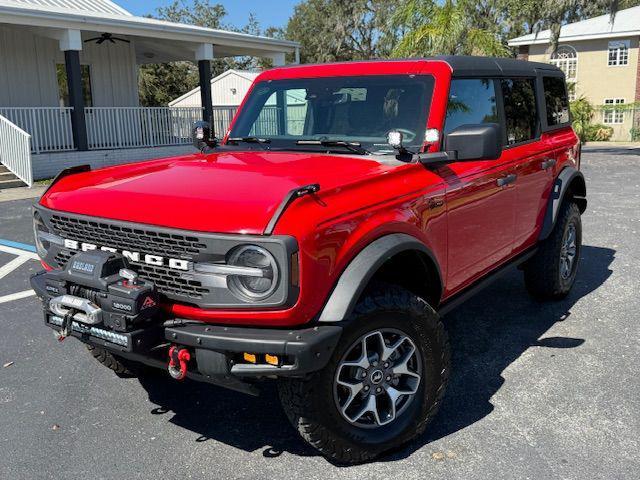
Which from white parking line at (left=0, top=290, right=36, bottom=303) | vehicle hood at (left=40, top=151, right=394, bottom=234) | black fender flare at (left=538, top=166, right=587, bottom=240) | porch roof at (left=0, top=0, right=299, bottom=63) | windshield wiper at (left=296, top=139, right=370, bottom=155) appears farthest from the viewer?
porch roof at (left=0, top=0, right=299, bottom=63)

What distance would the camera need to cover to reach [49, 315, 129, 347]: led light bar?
268 cm

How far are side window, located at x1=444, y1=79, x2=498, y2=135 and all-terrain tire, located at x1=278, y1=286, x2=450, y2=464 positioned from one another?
4.01 feet

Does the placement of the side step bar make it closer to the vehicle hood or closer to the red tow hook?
the vehicle hood

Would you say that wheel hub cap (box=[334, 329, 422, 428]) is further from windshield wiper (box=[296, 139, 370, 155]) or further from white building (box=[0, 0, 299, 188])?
white building (box=[0, 0, 299, 188])

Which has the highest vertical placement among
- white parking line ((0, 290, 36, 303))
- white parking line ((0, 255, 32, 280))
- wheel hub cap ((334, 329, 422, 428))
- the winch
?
the winch

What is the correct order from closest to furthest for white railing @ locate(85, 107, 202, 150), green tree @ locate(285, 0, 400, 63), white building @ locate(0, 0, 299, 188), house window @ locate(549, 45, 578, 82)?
white building @ locate(0, 0, 299, 188) → white railing @ locate(85, 107, 202, 150) → house window @ locate(549, 45, 578, 82) → green tree @ locate(285, 0, 400, 63)

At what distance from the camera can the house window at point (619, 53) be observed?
3303 cm

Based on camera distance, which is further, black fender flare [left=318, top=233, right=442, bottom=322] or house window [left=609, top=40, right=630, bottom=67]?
house window [left=609, top=40, right=630, bottom=67]

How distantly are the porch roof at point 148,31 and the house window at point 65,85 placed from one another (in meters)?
1.63

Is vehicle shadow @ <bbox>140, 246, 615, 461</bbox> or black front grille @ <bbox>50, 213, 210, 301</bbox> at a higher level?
black front grille @ <bbox>50, 213, 210, 301</bbox>

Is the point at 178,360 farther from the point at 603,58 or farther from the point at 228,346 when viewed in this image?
the point at 603,58

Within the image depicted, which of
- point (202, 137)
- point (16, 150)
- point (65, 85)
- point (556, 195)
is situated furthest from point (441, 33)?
point (202, 137)

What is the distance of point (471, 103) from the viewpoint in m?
3.98

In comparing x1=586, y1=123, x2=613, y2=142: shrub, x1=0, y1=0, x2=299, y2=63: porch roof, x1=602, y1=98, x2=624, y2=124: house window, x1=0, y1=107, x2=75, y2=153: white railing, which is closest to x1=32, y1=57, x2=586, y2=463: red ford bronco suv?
x1=0, y1=0, x2=299, y2=63: porch roof
